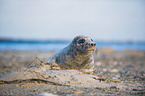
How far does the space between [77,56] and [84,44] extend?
0.43 m

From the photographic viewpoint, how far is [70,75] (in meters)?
3.59

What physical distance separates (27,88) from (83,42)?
1.95 m

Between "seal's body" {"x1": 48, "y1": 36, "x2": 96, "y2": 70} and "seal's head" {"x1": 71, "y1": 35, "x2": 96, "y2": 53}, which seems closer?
"seal's head" {"x1": 71, "y1": 35, "x2": 96, "y2": 53}

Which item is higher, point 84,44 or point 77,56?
point 84,44

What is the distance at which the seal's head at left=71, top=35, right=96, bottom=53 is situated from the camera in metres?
3.88

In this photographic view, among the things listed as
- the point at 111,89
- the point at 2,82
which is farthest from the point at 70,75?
the point at 2,82

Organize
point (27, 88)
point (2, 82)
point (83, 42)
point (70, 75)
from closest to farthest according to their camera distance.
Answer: point (27, 88) → point (2, 82) → point (70, 75) → point (83, 42)

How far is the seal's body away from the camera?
13.6 feet

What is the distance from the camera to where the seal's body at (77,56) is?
13.6 feet

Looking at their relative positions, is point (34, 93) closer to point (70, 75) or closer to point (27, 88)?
point (27, 88)

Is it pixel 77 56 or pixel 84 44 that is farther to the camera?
pixel 77 56

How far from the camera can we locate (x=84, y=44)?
13.3ft

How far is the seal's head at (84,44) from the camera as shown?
3883 mm

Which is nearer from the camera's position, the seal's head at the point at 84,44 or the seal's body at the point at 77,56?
the seal's head at the point at 84,44
